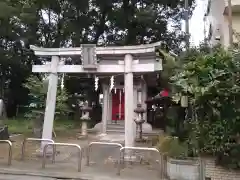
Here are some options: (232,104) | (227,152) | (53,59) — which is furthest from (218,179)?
(53,59)

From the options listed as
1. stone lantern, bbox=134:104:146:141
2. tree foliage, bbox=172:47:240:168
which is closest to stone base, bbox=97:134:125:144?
stone lantern, bbox=134:104:146:141

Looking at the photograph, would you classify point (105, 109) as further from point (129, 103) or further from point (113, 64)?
point (129, 103)

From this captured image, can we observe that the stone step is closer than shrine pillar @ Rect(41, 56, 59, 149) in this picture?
No

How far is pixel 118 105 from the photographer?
21.6 meters

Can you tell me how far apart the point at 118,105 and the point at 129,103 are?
1079 centimetres

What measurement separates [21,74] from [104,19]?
1044 cm

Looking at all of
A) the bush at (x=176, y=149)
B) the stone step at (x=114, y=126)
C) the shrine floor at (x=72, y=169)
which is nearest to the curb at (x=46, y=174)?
the shrine floor at (x=72, y=169)

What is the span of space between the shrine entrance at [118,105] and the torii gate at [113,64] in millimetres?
9715

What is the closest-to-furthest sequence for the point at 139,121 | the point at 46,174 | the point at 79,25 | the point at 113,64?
the point at 46,174 < the point at 113,64 < the point at 139,121 < the point at 79,25

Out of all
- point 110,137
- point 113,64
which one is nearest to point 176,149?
point 113,64

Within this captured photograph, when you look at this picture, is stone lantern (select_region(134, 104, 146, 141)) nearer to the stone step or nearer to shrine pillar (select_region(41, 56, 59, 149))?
the stone step

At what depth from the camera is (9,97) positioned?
30797mm

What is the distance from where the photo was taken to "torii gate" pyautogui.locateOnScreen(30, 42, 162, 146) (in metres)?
10.8

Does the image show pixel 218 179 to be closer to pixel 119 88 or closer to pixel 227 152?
pixel 227 152
